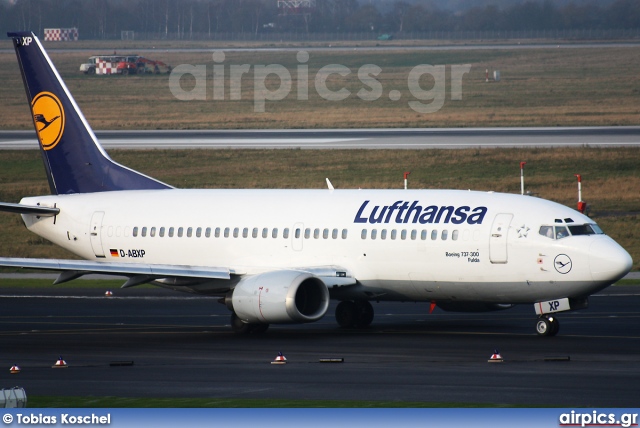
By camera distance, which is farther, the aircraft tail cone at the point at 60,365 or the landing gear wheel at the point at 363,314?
the landing gear wheel at the point at 363,314

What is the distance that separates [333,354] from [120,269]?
730 cm

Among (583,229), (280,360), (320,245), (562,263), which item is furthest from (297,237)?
(583,229)

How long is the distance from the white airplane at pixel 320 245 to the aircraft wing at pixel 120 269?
0.04m

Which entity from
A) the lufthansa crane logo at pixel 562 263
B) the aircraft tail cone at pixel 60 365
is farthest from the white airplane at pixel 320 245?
the aircraft tail cone at pixel 60 365

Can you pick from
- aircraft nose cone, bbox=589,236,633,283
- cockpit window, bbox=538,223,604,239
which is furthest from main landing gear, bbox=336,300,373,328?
aircraft nose cone, bbox=589,236,633,283

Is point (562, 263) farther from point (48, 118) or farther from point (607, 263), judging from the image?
point (48, 118)

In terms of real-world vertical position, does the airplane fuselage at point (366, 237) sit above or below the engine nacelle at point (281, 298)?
above

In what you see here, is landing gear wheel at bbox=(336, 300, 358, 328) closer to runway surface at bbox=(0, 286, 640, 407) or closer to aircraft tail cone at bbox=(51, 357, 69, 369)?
runway surface at bbox=(0, 286, 640, 407)

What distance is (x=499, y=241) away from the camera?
3344cm

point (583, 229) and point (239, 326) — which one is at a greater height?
point (583, 229)

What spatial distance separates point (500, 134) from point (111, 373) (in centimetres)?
6502

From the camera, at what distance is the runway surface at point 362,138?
83125 millimetres

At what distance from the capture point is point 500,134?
89.6 m

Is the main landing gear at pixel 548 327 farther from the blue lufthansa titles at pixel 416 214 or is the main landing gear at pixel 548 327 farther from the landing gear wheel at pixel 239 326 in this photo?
the landing gear wheel at pixel 239 326
